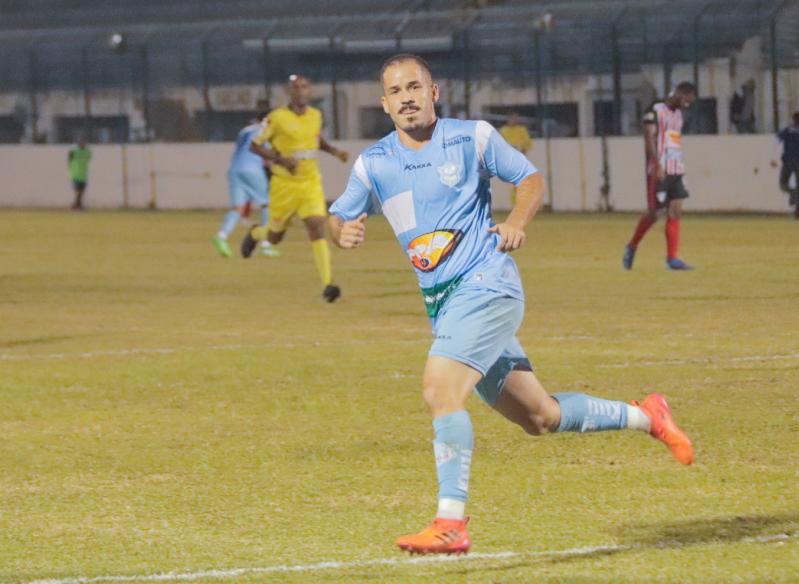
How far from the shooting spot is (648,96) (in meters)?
36.7

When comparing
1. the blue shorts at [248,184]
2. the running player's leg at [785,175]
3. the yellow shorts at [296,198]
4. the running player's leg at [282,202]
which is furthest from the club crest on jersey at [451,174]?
the running player's leg at [785,175]

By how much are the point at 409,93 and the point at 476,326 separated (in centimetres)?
96

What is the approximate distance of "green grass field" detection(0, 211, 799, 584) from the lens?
694 centimetres

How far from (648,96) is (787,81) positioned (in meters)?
3.19

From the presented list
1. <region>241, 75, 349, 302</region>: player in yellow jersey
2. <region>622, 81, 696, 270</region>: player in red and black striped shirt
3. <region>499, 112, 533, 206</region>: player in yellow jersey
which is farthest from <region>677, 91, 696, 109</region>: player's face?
<region>499, 112, 533, 206</region>: player in yellow jersey

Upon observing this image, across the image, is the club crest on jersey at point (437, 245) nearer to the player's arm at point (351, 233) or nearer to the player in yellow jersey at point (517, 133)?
the player's arm at point (351, 233)

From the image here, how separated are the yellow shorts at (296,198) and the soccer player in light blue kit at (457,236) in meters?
11.9

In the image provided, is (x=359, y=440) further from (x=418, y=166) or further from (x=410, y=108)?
(x=410, y=108)

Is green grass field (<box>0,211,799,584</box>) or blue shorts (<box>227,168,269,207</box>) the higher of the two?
blue shorts (<box>227,168,269,207</box>)

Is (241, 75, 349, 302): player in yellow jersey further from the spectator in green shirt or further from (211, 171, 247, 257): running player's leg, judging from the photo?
the spectator in green shirt

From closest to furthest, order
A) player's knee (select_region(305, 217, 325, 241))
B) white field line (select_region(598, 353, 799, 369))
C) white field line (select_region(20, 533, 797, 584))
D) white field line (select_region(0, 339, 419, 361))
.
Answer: white field line (select_region(20, 533, 797, 584)) < white field line (select_region(598, 353, 799, 369)) < white field line (select_region(0, 339, 419, 361)) < player's knee (select_region(305, 217, 325, 241))

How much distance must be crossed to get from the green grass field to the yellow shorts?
845 mm

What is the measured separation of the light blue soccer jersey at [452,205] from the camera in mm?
7129

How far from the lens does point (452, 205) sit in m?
7.16
